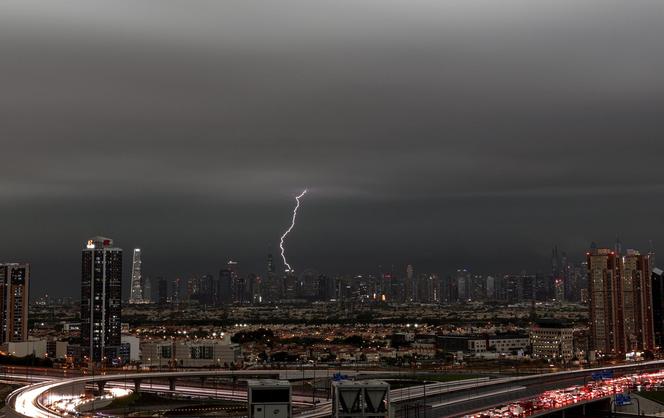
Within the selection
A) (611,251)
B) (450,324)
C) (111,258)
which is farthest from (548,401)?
(450,324)

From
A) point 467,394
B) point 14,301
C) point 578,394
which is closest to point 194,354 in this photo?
point 14,301

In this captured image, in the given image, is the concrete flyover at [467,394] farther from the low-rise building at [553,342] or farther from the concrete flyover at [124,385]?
the low-rise building at [553,342]

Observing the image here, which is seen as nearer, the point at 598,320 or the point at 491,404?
the point at 491,404

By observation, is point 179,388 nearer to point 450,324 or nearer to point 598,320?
point 598,320

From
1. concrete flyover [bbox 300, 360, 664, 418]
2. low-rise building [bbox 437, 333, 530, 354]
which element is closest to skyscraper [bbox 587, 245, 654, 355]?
low-rise building [bbox 437, 333, 530, 354]

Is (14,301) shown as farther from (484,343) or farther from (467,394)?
(467,394)

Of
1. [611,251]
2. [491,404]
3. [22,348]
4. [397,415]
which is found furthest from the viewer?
[611,251]
